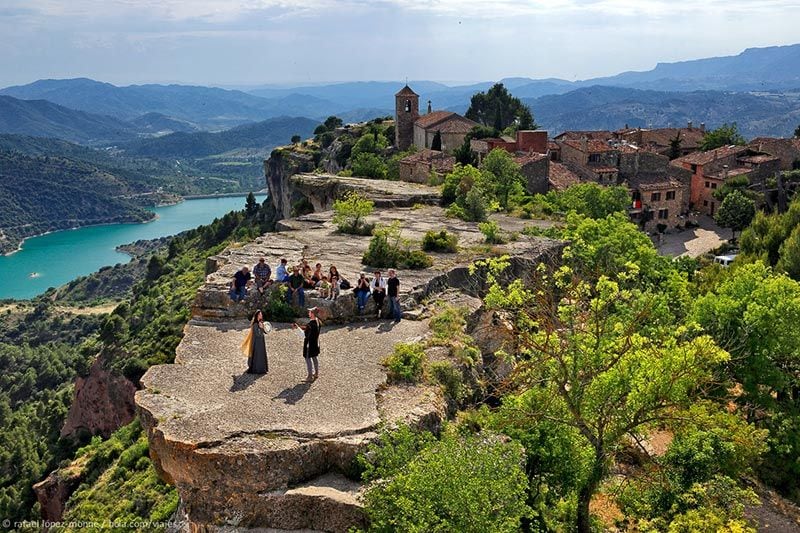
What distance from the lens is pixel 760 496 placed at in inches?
775

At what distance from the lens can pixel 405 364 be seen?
593 inches

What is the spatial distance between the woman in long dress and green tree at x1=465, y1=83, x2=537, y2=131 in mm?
64946

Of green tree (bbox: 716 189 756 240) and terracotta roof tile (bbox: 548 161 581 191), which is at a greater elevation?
terracotta roof tile (bbox: 548 161 581 191)

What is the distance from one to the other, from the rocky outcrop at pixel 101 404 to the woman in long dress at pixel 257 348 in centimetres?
2990

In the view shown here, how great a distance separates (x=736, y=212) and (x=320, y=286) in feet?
162

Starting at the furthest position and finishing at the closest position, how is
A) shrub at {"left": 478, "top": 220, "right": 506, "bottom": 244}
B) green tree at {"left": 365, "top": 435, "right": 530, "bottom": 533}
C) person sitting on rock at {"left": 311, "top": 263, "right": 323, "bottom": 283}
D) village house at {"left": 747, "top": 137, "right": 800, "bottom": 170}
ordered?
village house at {"left": 747, "top": 137, "right": 800, "bottom": 170}, shrub at {"left": 478, "top": 220, "right": 506, "bottom": 244}, person sitting on rock at {"left": 311, "top": 263, "right": 323, "bottom": 283}, green tree at {"left": 365, "top": 435, "right": 530, "bottom": 533}

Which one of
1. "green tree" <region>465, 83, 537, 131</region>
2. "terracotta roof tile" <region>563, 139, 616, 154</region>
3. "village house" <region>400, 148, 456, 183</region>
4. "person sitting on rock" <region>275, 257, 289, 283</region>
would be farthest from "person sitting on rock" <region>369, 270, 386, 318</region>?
"green tree" <region>465, 83, 537, 131</region>

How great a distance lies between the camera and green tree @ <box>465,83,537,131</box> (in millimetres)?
77863

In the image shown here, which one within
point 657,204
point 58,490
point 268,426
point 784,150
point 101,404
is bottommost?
point 101,404

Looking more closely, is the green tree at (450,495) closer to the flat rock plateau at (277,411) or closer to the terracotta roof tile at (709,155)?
the flat rock plateau at (277,411)

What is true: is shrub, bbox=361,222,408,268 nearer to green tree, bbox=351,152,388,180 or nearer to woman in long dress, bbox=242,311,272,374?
woman in long dress, bbox=242,311,272,374

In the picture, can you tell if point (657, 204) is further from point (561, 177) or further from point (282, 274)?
point (282, 274)

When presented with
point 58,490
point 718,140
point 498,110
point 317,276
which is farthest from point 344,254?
point 718,140

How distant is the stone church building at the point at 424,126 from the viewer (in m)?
63.8
